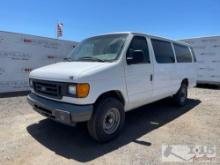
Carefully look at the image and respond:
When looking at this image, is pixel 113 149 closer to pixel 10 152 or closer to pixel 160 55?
pixel 10 152

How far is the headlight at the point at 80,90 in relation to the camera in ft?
11.5

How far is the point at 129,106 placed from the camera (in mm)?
4609

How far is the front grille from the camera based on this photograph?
3.80 meters

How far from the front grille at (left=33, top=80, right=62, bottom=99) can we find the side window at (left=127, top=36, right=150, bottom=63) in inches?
66.5

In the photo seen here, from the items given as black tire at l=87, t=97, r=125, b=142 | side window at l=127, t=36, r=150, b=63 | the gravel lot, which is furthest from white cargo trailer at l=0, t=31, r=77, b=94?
black tire at l=87, t=97, r=125, b=142

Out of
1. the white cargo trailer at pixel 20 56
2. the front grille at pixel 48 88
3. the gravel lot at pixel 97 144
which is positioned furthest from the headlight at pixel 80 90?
the white cargo trailer at pixel 20 56

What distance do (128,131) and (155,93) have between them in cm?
128

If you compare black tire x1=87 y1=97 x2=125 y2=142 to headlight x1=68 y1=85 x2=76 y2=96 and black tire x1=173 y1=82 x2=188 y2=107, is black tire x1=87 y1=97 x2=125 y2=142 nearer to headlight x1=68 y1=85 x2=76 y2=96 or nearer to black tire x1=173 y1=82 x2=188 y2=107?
Answer: headlight x1=68 y1=85 x2=76 y2=96

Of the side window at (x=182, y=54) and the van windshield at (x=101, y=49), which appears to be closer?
the van windshield at (x=101, y=49)

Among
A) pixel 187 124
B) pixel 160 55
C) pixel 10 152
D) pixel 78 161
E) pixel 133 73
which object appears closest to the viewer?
pixel 78 161

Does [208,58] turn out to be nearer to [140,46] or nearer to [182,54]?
[182,54]

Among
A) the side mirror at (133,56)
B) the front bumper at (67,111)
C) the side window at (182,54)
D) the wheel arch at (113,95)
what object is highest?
the side window at (182,54)

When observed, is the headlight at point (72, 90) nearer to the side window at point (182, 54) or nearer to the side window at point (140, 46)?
the side window at point (140, 46)

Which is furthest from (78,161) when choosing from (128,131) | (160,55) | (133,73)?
(160,55)
